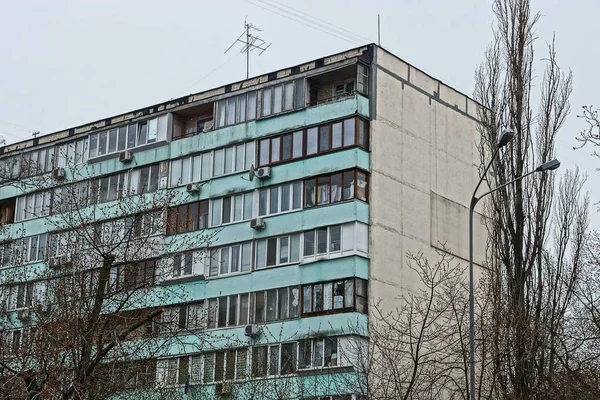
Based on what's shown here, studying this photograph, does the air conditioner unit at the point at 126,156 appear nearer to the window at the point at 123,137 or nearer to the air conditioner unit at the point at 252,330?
the window at the point at 123,137

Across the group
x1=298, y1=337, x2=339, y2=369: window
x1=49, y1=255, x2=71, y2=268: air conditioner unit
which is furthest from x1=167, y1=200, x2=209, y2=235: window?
x1=49, y1=255, x2=71, y2=268: air conditioner unit

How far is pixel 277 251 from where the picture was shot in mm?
44156

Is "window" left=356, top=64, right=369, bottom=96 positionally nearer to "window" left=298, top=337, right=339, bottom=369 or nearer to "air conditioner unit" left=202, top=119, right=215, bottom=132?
"air conditioner unit" left=202, top=119, right=215, bottom=132

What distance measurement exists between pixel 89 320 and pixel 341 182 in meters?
21.7

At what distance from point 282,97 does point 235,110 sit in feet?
8.78

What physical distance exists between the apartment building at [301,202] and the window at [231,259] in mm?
54

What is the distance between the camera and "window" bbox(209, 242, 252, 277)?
149 ft

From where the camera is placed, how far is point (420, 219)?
148 feet

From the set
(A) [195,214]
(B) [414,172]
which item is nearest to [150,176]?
(A) [195,214]

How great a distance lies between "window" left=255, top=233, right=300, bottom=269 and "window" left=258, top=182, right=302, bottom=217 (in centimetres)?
115

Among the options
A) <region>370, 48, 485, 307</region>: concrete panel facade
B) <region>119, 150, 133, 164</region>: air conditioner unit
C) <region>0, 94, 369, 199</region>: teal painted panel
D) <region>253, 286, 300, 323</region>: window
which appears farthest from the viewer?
<region>119, 150, 133, 164</region>: air conditioner unit

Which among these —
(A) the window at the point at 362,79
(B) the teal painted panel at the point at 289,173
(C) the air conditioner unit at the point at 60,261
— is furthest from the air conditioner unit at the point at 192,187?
→ (C) the air conditioner unit at the point at 60,261

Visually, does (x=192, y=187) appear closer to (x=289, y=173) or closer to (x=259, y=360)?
(x=289, y=173)

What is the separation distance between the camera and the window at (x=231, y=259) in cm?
4528
